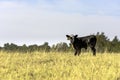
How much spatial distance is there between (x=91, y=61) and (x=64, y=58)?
1.59 meters

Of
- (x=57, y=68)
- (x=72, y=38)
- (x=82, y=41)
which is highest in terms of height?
(x=72, y=38)

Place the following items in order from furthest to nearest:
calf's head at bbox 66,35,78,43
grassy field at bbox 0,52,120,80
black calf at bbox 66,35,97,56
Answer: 1. calf's head at bbox 66,35,78,43
2. black calf at bbox 66,35,97,56
3. grassy field at bbox 0,52,120,80

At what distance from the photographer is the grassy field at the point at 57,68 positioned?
52.7 ft

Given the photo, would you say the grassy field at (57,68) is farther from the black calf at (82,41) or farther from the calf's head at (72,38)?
the calf's head at (72,38)

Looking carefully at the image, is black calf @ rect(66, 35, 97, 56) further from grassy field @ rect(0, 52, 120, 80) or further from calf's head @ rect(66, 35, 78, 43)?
grassy field @ rect(0, 52, 120, 80)

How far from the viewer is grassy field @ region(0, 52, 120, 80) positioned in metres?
16.1

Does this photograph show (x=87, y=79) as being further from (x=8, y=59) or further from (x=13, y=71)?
(x=8, y=59)

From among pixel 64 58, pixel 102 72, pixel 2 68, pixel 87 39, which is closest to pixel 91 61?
pixel 64 58

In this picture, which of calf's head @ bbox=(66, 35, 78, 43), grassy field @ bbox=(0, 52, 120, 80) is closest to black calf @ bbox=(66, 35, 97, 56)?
calf's head @ bbox=(66, 35, 78, 43)

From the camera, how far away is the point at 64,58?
20.5 meters

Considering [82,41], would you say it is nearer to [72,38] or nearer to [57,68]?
[72,38]

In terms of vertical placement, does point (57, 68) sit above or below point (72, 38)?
below

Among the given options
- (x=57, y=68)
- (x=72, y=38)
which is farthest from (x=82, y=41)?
(x=57, y=68)

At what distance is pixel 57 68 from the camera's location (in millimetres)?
17609
